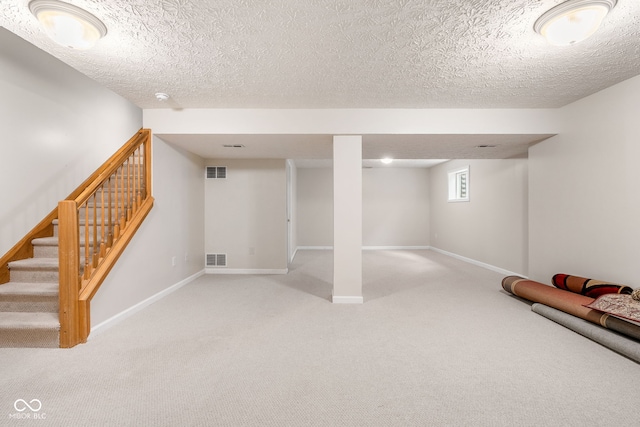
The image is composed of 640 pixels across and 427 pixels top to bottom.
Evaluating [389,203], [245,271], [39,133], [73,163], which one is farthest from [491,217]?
[39,133]

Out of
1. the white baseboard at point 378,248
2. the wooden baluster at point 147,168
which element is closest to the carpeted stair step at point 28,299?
the wooden baluster at point 147,168

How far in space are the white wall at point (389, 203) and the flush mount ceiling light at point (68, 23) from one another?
6043mm

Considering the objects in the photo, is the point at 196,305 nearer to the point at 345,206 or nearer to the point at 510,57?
the point at 345,206

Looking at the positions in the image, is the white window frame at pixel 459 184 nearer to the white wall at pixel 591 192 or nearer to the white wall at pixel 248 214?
the white wall at pixel 591 192

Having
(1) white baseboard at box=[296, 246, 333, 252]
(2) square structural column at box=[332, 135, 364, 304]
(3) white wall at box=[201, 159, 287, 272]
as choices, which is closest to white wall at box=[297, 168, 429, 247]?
(1) white baseboard at box=[296, 246, 333, 252]

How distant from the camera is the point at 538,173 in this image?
338 centimetres

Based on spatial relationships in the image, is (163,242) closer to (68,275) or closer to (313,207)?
(68,275)

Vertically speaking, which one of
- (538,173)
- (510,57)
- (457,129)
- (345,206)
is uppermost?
(510,57)

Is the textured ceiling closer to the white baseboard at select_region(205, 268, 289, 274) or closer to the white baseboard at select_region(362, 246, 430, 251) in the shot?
the white baseboard at select_region(205, 268, 289, 274)

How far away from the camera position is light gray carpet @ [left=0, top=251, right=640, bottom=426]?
1357 millimetres

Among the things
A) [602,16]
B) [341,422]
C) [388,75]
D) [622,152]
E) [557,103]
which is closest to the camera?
[341,422]

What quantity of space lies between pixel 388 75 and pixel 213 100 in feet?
6.01

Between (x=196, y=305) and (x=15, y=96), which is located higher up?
(x=15, y=96)

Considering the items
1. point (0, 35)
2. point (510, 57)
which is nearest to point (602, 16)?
point (510, 57)
